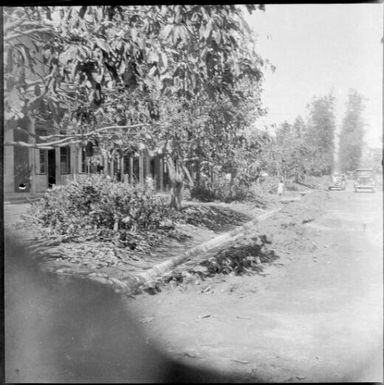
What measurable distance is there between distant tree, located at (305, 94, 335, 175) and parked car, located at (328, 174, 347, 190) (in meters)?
0.04

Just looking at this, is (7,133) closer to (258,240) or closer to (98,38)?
(98,38)

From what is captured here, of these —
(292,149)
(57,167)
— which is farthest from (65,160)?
(292,149)

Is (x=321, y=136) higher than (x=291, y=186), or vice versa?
(x=321, y=136)

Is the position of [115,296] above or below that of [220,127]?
below

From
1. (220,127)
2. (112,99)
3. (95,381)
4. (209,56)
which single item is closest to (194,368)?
(95,381)

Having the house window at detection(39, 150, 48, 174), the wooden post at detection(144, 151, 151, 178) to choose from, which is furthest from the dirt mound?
the house window at detection(39, 150, 48, 174)

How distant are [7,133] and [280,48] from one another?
57.0 inches

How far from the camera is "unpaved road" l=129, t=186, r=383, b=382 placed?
91.2 inches

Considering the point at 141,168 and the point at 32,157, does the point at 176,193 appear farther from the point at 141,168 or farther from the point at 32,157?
the point at 32,157

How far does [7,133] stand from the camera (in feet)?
7.88

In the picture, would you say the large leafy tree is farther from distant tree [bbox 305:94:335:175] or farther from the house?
distant tree [bbox 305:94:335:175]

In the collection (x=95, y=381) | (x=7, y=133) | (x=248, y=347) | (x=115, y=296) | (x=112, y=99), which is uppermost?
(x=112, y=99)

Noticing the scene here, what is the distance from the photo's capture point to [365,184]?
240 cm

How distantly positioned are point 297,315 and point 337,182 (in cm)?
71
